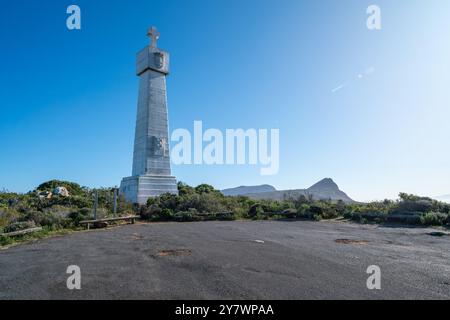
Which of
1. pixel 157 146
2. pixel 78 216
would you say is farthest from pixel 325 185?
pixel 78 216

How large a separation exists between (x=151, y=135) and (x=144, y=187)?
388cm

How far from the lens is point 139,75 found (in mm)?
24562

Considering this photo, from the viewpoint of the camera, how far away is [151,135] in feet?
72.9

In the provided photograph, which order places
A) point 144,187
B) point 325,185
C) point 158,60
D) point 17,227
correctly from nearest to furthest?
point 17,227 → point 144,187 → point 158,60 → point 325,185

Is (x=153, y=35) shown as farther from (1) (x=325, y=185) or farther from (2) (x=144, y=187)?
(1) (x=325, y=185)

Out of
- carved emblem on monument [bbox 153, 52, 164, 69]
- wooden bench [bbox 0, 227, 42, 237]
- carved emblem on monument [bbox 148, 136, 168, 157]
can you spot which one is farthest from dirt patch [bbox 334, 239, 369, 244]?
carved emblem on monument [bbox 153, 52, 164, 69]

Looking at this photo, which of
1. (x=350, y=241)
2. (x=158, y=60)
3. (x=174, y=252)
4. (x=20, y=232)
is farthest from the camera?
(x=158, y=60)

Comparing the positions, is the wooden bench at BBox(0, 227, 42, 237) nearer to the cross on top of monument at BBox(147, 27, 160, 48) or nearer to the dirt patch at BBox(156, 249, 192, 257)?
the dirt patch at BBox(156, 249, 192, 257)

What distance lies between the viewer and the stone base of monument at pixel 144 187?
2092 centimetres

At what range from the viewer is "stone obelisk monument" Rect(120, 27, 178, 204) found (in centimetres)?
2156

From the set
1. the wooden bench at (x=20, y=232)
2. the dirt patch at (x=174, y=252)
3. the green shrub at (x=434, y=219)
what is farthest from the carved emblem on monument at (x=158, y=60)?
the green shrub at (x=434, y=219)
